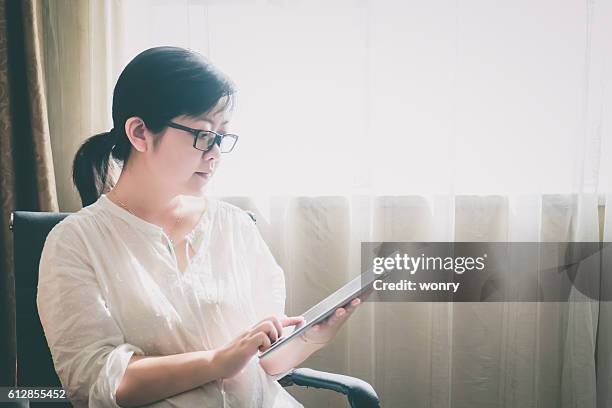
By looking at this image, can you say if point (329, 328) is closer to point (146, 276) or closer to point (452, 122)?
point (146, 276)

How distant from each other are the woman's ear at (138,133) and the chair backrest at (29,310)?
1.00 feet

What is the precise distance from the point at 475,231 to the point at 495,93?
377 millimetres

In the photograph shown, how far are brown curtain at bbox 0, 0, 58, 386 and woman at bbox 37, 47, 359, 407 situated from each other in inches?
14.9

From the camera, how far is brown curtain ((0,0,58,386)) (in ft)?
4.04

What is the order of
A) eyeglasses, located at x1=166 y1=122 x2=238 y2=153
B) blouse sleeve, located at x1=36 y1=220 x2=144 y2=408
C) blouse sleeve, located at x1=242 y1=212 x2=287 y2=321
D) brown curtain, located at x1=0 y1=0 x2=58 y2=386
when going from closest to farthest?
blouse sleeve, located at x1=36 y1=220 x2=144 y2=408 → eyeglasses, located at x1=166 y1=122 x2=238 y2=153 → blouse sleeve, located at x1=242 y1=212 x2=287 y2=321 → brown curtain, located at x1=0 y1=0 x2=58 y2=386

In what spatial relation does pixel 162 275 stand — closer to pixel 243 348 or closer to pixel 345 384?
pixel 243 348

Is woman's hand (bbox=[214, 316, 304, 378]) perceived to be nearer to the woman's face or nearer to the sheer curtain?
the woman's face

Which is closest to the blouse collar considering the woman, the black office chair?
the woman

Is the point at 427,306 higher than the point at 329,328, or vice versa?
the point at 329,328

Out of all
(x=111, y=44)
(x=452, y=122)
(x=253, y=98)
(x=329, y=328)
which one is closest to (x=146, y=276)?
(x=329, y=328)

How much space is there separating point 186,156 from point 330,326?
1.23 ft

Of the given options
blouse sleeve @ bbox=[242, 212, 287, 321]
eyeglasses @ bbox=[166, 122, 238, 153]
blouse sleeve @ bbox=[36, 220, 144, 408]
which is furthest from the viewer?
blouse sleeve @ bbox=[242, 212, 287, 321]

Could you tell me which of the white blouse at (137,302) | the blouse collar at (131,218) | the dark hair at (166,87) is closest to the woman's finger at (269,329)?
the white blouse at (137,302)

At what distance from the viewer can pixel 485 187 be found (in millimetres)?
1374
